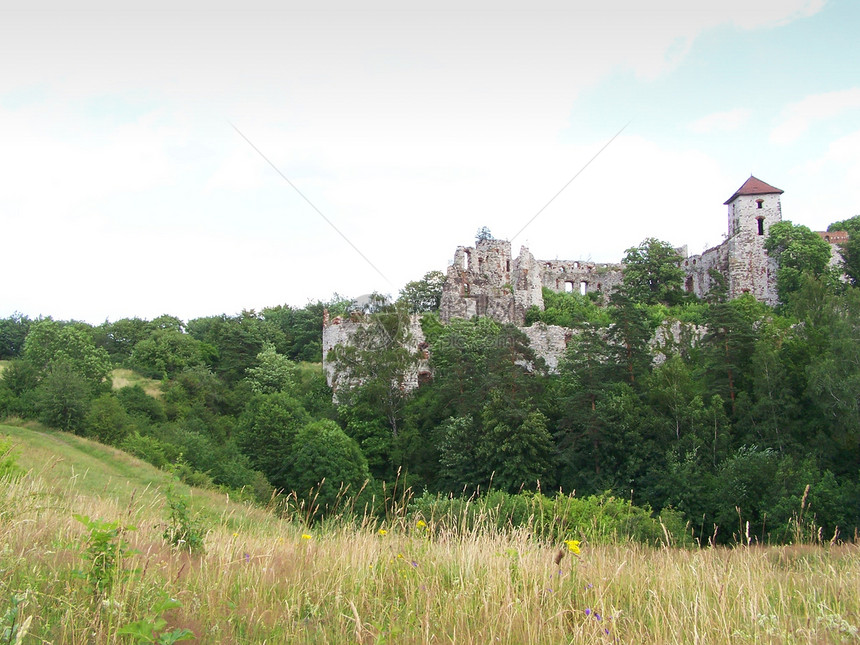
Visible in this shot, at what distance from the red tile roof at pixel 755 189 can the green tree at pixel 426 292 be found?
2246 centimetres

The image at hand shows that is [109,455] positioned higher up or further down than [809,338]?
further down

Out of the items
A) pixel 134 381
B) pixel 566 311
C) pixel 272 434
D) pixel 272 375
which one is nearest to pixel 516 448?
pixel 272 434

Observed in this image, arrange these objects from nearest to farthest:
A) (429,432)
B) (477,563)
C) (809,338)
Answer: (477,563) → (809,338) → (429,432)

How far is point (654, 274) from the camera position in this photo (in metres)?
43.8

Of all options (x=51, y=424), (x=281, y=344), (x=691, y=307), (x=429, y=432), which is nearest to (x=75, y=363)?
(x=51, y=424)

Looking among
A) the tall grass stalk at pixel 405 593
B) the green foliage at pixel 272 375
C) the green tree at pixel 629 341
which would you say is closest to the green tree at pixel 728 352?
the green tree at pixel 629 341

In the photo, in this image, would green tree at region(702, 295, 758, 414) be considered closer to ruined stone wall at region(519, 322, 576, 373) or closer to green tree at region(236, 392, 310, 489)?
ruined stone wall at region(519, 322, 576, 373)

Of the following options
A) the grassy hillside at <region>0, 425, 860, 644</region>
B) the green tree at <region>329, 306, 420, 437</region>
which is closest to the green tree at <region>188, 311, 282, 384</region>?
the green tree at <region>329, 306, 420, 437</region>

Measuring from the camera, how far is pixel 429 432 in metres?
33.2

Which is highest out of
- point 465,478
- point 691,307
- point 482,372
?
point 691,307

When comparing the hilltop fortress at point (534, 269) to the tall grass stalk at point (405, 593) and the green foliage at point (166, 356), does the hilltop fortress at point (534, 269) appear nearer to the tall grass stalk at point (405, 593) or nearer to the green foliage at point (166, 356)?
the green foliage at point (166, 356)

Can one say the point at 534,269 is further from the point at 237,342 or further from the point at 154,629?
the point at 154,629

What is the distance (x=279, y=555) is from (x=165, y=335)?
52.6 meters

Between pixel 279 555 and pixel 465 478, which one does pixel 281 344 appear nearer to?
pixel 465 478
